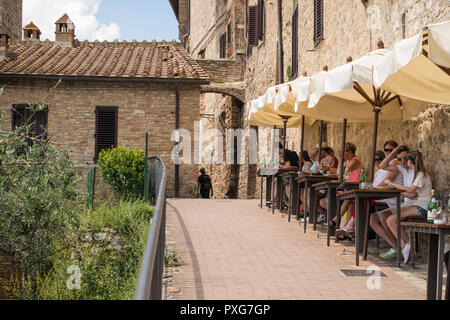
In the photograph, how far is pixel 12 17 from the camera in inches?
1051

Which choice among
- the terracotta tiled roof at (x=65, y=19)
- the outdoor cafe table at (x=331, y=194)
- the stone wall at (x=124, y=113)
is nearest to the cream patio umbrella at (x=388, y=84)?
the outdoor cafe table at (x=331, y=194)

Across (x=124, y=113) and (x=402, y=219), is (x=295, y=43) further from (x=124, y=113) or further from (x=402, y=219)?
(x=402, y=219)

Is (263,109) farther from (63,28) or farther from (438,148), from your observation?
(63,28)

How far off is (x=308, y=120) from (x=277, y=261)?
19.6 ft

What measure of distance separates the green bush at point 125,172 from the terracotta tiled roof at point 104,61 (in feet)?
11.2

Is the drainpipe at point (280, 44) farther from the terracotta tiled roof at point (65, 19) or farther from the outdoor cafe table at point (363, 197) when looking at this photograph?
the outdoor cafe table at point (363, 197)

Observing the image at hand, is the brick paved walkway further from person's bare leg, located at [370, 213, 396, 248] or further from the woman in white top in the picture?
the woman in white top

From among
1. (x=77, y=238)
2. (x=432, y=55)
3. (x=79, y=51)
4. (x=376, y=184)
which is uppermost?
(x=79, y=51)

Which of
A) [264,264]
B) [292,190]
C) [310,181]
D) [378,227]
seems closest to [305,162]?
[292,190]

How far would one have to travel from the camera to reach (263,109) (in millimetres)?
12195

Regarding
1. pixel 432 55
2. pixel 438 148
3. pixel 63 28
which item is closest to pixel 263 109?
pixel 438 148

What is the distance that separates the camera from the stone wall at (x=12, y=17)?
985 inches

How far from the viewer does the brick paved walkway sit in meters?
5.29
